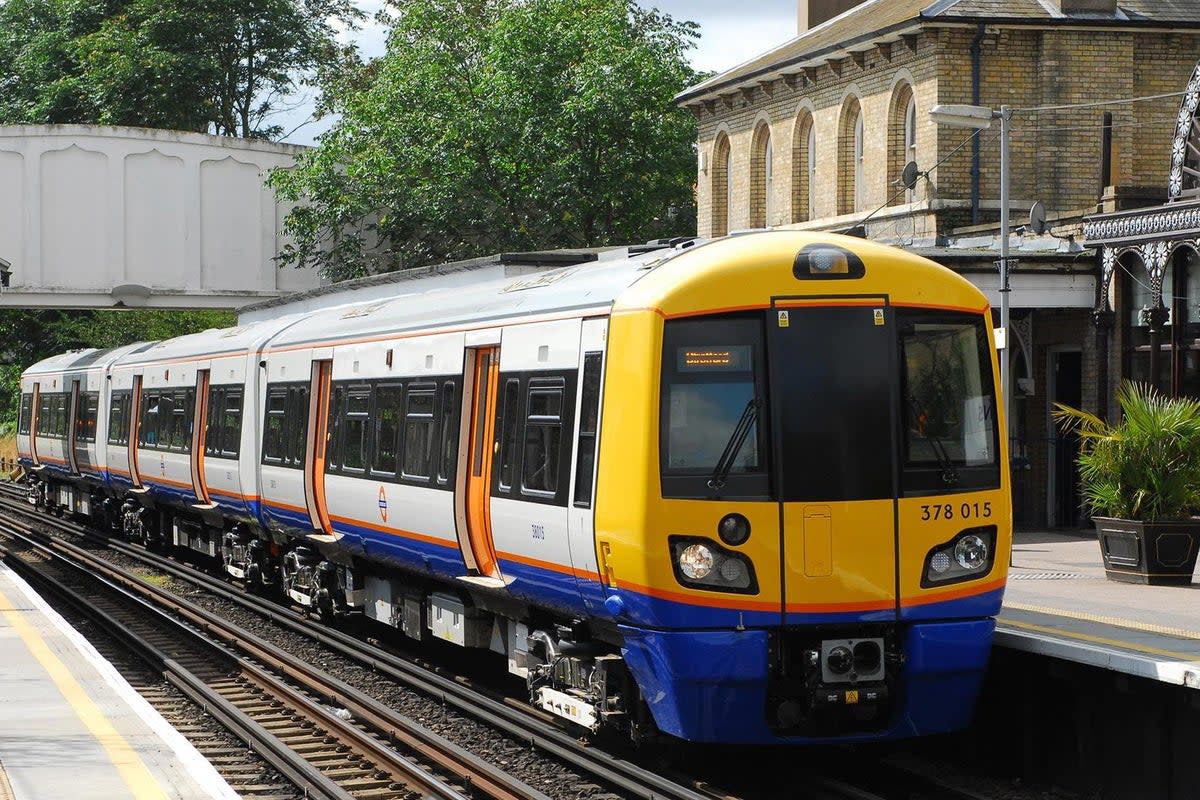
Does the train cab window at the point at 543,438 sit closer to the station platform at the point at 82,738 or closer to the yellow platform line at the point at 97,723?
the station platform at the point at 82,738

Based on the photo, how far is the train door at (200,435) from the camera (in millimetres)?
22703

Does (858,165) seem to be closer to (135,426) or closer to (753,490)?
(135,426)

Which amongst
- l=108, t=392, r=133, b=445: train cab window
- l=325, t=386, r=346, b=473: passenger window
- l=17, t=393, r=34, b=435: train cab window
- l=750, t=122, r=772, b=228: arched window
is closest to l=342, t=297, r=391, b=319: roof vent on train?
l=325, t=386, r=346, b=473: passenger window

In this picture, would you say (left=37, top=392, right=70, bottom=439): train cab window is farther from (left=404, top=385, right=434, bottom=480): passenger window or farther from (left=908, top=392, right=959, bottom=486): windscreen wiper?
(left=908, top=392, right=959, bottom=486): windscreen wiper

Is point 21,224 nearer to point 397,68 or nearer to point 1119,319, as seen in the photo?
point 397,68

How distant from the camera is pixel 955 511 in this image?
1026 cm

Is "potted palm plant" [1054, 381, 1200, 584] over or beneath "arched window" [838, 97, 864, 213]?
beneath

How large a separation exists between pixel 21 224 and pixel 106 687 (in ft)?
85.9

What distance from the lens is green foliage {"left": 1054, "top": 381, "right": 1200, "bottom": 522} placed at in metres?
17.0

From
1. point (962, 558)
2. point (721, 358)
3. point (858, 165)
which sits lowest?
point (962, 558)

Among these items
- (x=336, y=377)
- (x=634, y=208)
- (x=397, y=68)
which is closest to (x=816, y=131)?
(x=634, y=208)

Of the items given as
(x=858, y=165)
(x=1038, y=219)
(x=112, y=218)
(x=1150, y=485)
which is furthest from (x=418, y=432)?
(x=112, y=218)

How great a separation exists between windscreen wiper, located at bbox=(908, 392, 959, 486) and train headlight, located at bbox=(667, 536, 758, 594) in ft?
4.38

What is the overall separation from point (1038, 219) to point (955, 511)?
16.1 meters
